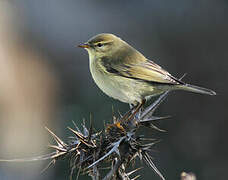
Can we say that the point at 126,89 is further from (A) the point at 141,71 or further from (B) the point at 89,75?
(B) the point at 89,75

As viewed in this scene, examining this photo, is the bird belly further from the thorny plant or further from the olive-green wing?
the thorny plant

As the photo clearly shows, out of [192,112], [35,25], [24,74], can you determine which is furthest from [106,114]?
[35,25]

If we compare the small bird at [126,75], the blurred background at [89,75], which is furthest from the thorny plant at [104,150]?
the blurred background at [89,75]

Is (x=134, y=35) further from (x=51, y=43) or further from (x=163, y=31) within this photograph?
(x=51, y=43)

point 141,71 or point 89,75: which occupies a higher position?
point 141,71

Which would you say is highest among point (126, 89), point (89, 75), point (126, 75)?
point (126, 75)

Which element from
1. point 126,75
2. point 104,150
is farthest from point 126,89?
point 104,150

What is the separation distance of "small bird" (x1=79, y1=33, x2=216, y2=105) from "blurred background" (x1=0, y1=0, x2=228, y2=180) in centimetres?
353

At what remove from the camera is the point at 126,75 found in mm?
5230

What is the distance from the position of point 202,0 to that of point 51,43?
4.63 meters

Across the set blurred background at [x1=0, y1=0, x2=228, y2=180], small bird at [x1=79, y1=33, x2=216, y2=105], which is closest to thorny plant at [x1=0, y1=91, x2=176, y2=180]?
small bird at [x1=79, y1=33, x2=216, y2=105]

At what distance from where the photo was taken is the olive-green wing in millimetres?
5129

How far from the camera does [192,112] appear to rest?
1062cm

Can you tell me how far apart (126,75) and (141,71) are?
21 cm
